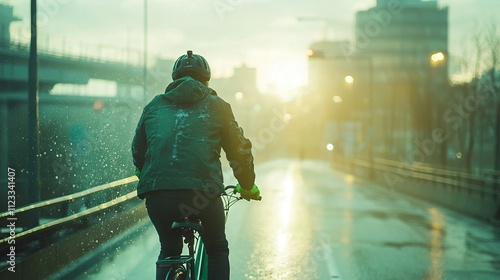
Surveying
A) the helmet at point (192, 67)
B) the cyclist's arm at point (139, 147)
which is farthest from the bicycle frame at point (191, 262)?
the helmet at point (192, 67)

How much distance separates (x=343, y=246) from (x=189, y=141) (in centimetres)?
746

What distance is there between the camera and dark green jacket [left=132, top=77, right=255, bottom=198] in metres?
4.09

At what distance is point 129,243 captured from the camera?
1145cm

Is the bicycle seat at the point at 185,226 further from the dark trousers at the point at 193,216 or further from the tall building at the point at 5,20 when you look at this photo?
the tall building at the point at 5,20

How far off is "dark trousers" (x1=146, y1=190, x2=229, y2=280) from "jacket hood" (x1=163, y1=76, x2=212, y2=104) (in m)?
0.57

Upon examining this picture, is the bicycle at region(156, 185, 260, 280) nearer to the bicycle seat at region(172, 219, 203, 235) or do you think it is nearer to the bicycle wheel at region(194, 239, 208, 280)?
the bicycle seat at region(172, 219, 203, 235)

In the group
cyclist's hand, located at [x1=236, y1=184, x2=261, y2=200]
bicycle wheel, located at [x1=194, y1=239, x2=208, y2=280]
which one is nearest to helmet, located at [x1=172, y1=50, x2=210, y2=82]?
cyclist's hand, located at [x1=236, y1=184, x2=261, y2=200]

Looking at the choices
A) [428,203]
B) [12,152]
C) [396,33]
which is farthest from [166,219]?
[396,33]

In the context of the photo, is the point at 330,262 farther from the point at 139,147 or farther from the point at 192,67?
the point at 192,67

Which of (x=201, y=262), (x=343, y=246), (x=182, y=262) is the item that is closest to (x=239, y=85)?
(x=343, y=246)

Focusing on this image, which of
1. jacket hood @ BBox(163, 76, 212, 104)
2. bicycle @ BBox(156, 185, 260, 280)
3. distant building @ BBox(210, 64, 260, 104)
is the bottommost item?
bicycle @ BBox(156, 185, 260, 280)

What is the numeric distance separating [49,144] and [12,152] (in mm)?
1064

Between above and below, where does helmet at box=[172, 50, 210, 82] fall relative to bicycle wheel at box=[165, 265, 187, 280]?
above

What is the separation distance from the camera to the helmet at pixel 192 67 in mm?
4465
